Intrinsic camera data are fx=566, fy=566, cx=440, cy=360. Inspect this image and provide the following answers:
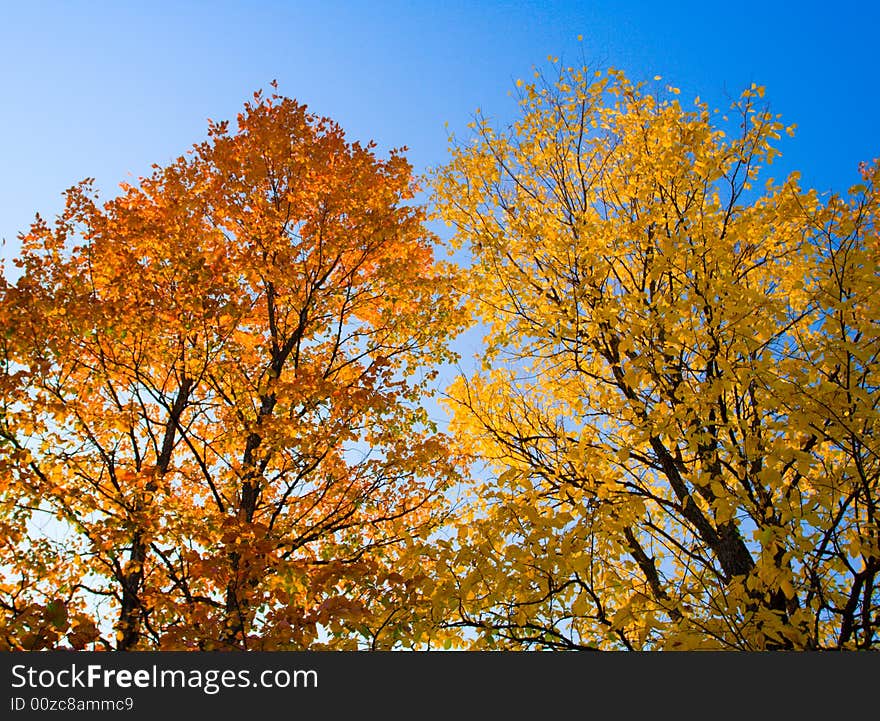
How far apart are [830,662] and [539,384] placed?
4213 mm

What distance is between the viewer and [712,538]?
5238mm

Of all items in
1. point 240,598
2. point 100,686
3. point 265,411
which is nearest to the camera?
point 100,686

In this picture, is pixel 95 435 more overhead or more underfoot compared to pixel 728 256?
more underfoot

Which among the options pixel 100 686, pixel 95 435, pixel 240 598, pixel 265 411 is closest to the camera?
pixel 100 686

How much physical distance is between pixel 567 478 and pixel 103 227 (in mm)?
6310

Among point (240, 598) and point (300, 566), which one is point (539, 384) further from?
point (240, 598)

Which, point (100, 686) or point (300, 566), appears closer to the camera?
point (100, 686)

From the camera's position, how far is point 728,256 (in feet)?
16.6

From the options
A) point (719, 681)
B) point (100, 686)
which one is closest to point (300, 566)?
point (100, 686)

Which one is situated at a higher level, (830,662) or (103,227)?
(103,227)

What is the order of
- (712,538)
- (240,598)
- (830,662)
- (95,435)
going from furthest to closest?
(95,435) < (712,538) < (240,598) < (830,662)

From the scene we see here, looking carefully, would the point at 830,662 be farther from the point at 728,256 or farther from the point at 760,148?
the point at 760,148

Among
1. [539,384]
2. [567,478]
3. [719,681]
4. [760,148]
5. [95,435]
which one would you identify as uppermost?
[760,148]

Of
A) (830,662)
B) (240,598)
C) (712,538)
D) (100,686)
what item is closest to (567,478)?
(712,538)
